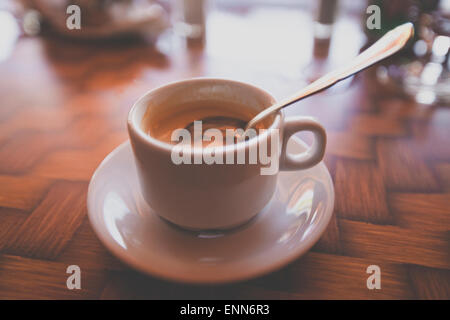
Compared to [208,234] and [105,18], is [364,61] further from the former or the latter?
[105,18]

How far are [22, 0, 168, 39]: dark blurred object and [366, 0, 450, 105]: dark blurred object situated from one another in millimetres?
534

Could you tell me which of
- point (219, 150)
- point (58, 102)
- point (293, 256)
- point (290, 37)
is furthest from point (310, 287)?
point (290, 37)

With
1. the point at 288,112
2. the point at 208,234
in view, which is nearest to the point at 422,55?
the point at 288,112

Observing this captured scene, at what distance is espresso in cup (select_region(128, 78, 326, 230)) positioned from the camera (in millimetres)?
302

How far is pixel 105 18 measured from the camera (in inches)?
33.5

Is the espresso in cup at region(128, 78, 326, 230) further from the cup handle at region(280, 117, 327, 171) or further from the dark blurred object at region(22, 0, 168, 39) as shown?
the dark blurred object at region(22, 0, 168, 39)

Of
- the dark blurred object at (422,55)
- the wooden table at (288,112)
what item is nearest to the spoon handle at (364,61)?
the wooden table at (288,112)

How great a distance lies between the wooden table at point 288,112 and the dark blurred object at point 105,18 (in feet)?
0.11

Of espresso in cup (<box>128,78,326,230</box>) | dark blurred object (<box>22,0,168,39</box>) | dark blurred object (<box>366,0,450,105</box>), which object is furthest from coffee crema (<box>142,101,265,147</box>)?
dark blurred object (<box>22,0,168,39</box>)

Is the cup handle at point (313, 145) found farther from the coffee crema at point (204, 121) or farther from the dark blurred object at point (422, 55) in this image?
the dark blurred object at point (422, 55)

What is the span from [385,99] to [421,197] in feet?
0.91

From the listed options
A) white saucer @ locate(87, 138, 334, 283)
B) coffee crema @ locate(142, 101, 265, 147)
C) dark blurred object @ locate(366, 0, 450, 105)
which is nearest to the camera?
white saucer @ locate(87, 138, 334, 283)

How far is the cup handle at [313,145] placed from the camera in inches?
14.2
